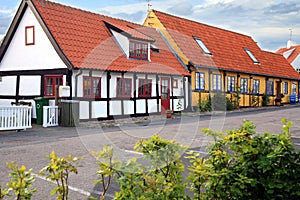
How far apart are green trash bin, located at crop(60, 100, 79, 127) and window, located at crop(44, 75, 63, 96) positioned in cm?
149

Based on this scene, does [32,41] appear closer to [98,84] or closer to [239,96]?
[98,84]

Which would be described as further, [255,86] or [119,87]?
[255,86]

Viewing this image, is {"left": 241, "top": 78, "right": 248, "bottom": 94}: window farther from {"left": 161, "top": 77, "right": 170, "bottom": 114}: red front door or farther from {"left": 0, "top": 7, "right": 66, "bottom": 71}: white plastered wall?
{"left": 0, "top": 7, "right": 66, "bottom": 71}: white plastered wall

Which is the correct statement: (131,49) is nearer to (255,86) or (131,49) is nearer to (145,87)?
(145,87)

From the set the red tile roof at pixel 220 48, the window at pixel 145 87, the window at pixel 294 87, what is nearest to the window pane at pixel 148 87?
the window at pixel 145 87

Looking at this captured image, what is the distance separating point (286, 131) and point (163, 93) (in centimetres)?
1669

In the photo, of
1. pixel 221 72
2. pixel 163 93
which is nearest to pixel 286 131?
pixel 163 93

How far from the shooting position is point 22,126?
12555 mm

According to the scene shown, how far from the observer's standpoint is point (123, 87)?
1706 cm

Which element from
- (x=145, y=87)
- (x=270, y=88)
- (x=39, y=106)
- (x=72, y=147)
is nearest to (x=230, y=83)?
(x=270, y=88)

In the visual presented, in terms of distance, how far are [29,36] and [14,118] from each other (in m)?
5.29

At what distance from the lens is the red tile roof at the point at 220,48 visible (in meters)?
23.6

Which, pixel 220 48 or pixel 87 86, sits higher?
pixel 220 48

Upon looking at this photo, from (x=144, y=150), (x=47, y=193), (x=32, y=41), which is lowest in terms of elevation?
(x=47, y=193)
